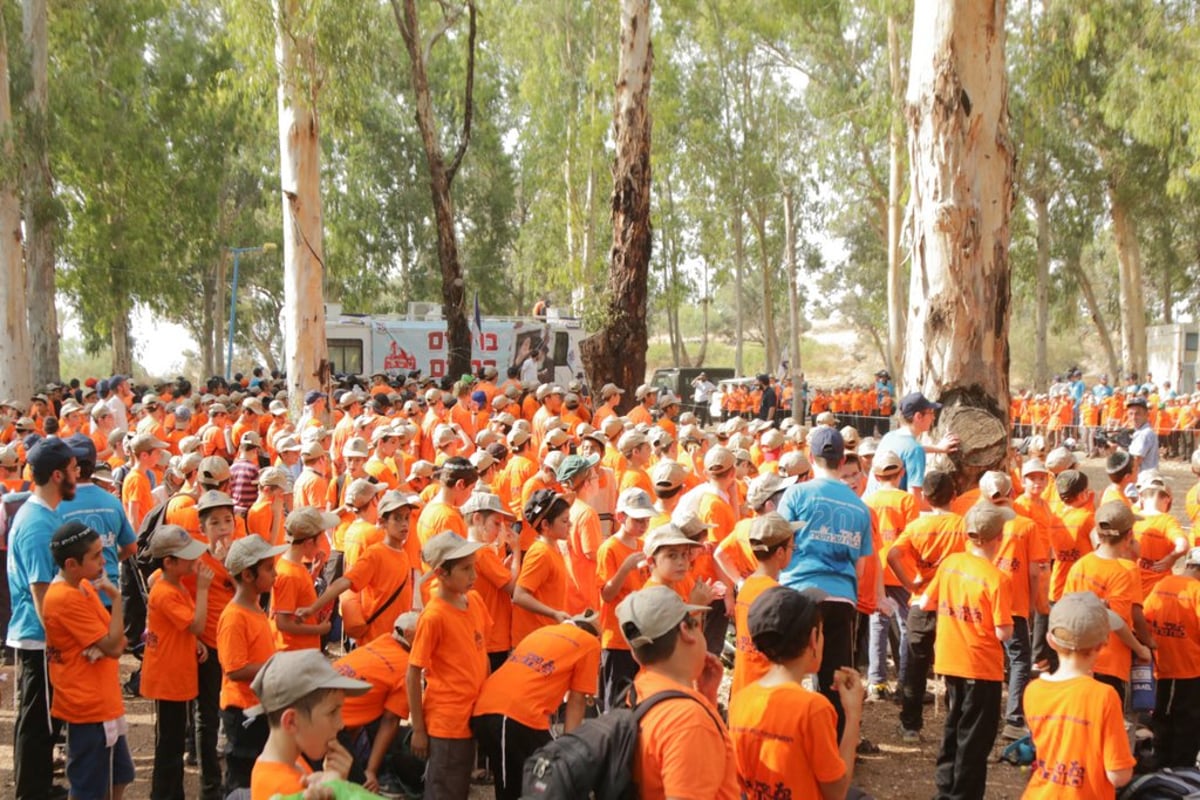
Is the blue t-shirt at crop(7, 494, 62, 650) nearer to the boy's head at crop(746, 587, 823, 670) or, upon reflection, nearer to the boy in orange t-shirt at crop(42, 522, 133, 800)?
the boy in orange t-shirt at crop(42, 522, 133, 800)

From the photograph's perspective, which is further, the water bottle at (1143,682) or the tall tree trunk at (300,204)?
the tall tree trunk at (300,204)

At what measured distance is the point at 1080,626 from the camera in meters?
4.49

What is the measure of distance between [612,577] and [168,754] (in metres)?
2.60

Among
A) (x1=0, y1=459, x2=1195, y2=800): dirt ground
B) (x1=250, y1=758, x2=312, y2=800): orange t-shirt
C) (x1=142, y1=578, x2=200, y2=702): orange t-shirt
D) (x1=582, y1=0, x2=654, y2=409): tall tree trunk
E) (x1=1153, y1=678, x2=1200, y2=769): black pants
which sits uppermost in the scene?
(x1=582, y1=0, x2=654, y2=409): tall tree trunk

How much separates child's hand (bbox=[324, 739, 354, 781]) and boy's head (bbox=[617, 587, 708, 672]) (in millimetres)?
997

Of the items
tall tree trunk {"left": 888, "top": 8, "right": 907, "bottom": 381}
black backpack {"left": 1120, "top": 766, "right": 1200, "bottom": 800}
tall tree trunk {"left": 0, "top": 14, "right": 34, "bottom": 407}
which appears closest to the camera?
black backpack {"left": 1120, "top": 766, "right": 1200, "bottom": 800}

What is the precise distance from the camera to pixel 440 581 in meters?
5.06

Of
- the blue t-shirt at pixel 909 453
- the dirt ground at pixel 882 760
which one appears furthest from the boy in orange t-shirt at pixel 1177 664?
the blue t-shirt at pixel 909 453

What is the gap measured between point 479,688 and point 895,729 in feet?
12.0

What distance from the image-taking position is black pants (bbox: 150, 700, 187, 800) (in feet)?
18.9

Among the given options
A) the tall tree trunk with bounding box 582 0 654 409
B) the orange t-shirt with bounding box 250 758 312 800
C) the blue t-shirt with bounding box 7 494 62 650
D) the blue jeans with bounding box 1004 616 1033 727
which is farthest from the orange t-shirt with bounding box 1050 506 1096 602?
the tall tree trunk with bounding box 582 0 654 409

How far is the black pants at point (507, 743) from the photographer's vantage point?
16.0 ft

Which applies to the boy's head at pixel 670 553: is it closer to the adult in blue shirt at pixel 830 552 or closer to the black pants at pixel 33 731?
the adult in blue shirt at pixel 830 552

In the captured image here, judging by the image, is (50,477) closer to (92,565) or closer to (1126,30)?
(92,565)
